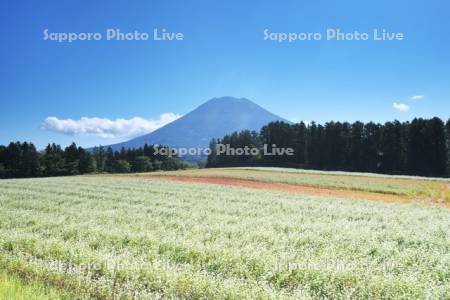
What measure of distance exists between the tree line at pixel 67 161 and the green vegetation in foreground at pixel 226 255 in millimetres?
77621

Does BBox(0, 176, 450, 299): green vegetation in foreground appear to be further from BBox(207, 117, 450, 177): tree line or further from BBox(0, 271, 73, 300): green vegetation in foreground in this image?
BBox(207, 117, 450, 177): tree line

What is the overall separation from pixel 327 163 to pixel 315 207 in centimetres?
8737

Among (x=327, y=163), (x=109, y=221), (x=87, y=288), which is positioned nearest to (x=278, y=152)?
(x=327, y=163)

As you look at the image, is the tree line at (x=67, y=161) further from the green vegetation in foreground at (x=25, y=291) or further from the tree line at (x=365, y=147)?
the green vegetation in foreground at (x=25, y=291)

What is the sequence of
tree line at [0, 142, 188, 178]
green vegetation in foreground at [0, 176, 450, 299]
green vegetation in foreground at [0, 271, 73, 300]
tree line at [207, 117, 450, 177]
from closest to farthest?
green vegetation in foreground at [0, 271, 73, 300] → green vegetation in foreground at [0, 176, 450, 299] → tree line at [207, 117, 450, 177] → tree line at [0, 142, 188, 178]

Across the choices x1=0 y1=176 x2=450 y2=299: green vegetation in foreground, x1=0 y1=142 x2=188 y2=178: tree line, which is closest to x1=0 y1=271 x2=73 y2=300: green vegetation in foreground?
x1=0 y1=176 x2=450 y2=299: green vegetation in foreground

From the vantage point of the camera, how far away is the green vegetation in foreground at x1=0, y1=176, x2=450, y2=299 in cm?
810

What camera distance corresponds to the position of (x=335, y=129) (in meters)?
109

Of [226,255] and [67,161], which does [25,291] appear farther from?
[67,161]

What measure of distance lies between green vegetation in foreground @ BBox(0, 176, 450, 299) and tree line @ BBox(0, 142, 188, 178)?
77621 mm

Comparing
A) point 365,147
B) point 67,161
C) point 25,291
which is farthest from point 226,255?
point 67,161

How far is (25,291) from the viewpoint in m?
7.62

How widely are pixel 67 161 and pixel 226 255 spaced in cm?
11073

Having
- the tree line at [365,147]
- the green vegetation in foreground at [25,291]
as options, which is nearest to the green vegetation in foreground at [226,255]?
the green vegetation in foreground at [25,291]
